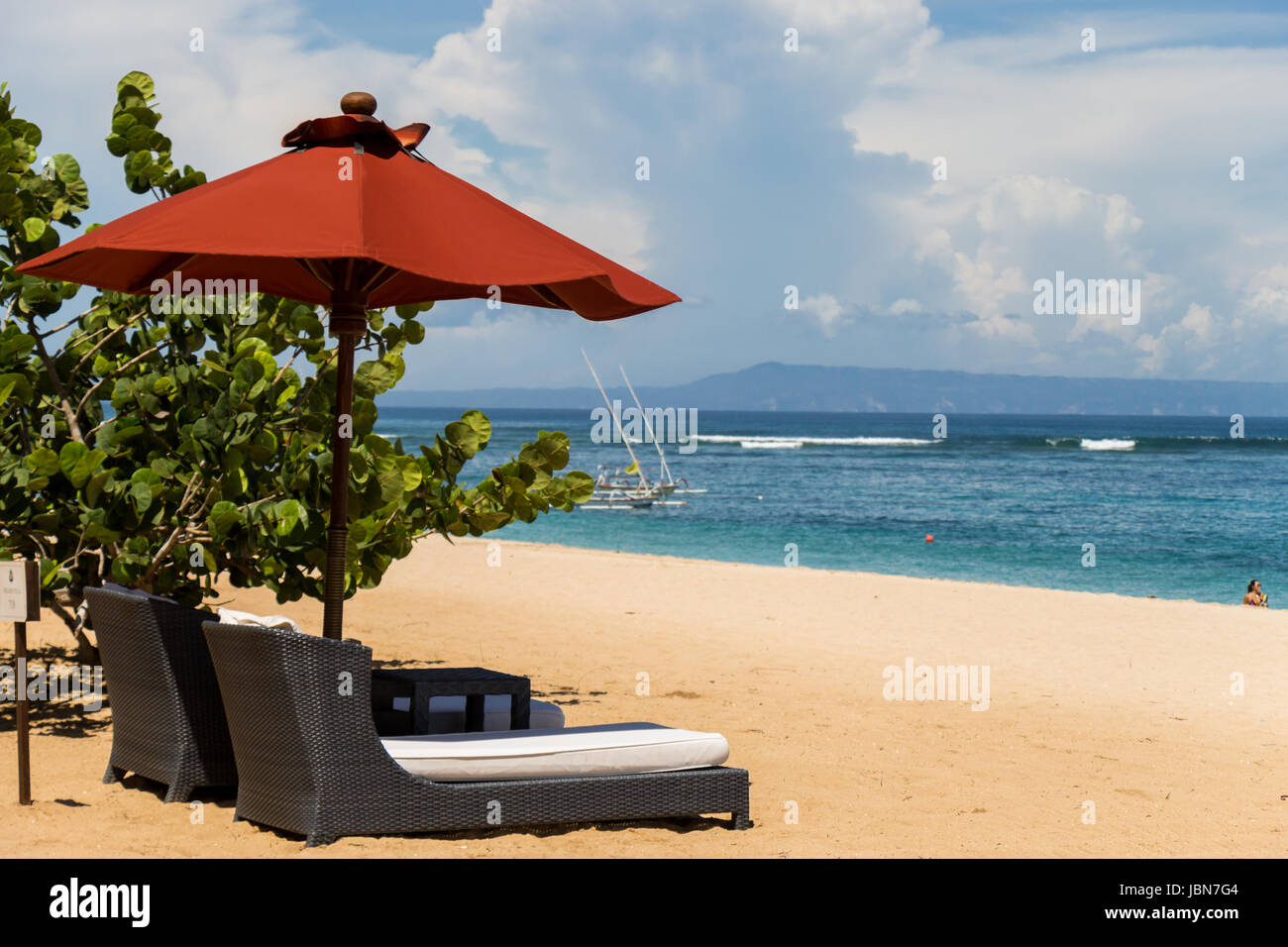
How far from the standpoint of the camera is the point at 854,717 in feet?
24.1

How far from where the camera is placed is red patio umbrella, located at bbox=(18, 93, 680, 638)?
12.4 feet

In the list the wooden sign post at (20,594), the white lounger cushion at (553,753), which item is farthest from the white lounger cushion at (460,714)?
the wooden sign post at (20,594)

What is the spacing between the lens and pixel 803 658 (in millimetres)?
9859

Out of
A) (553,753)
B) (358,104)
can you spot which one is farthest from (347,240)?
(553,753)

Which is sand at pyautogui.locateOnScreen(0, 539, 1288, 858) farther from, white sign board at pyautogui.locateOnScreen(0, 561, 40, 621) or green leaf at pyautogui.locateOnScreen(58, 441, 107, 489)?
green leaf at pyautogui.locateOnScreen(58, 441, 107, 489)

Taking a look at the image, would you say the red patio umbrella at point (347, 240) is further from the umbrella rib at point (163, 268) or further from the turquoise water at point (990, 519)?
the turquoise water at point (990, 519)

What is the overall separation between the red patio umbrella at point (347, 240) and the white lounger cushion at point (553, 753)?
0.90 meters

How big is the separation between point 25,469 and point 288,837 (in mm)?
2342

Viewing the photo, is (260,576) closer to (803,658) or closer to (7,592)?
(7,592)

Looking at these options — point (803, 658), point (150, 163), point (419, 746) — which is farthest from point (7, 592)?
point (803, 658)

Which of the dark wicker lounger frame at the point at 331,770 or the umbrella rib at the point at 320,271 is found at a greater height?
the umbrella rib at the point at 320,271

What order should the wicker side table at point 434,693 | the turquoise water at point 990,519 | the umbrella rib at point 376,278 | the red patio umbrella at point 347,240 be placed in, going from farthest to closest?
the turquoise water at point 990,519 < the umbrella rib at point 376,278 < the wicker side table at point 434,693 < the red patio umbrella at point 347,240

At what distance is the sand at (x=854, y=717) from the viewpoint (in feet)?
14.7

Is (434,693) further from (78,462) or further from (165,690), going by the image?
(78,462)
